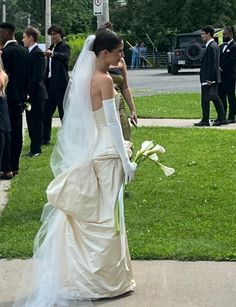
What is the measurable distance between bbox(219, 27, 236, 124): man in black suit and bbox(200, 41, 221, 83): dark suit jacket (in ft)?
2.65

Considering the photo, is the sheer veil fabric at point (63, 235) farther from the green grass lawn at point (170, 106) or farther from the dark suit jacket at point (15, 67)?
the green grass lawn at point (170, 106)

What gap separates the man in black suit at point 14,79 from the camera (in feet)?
28.6

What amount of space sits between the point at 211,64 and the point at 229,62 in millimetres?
964

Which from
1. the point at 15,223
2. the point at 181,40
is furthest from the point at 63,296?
the point at 181,40

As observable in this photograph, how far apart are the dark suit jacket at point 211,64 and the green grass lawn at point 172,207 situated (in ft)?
8.05

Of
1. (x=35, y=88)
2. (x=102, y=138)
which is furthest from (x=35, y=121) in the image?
(x=102, y=138)

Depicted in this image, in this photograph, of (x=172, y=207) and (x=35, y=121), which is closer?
(x=172, y=207)

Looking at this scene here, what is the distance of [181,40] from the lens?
36250 millimetres

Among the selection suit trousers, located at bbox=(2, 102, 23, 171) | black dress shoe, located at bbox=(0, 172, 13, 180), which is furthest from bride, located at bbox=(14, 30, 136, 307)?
suit trousers, located at bbox=(2, 102, 23, 171)

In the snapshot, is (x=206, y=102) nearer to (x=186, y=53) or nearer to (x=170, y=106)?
(x=170, y=106)

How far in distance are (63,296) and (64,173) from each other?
820 millimetres

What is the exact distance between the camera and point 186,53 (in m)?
33.5

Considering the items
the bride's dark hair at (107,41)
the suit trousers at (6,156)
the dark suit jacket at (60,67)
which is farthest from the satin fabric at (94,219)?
the dark suit jacket at (60,67)

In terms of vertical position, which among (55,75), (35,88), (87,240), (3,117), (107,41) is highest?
(107,41)
